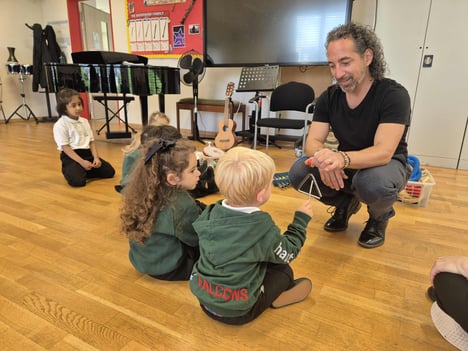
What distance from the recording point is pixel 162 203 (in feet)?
3.88

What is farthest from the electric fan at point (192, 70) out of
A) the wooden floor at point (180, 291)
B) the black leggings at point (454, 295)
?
the black leggings at point (454, 295)

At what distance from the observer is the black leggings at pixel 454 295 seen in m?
0.81

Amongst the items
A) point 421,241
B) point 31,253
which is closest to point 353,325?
point 421,241

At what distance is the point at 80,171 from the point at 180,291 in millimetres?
1717

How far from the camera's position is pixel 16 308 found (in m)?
1.15

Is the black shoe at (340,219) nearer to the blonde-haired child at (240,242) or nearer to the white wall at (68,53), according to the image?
the blonde-haired child at (240,242)

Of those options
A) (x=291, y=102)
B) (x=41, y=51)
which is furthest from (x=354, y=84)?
(x=41, y=51)

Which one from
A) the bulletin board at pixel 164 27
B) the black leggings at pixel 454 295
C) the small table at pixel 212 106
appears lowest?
the black leggings at pixel 454 295

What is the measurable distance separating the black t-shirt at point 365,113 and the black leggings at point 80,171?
1844 mm

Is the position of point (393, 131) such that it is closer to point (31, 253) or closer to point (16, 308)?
point (16, 308)

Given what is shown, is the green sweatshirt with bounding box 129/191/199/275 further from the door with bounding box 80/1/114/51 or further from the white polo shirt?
the door with bounding box 80/1/114/51

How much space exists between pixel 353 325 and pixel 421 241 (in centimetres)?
87

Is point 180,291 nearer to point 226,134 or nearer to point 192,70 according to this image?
point 226,134

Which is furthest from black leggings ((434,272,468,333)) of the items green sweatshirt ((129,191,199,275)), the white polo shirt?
the white polo shirt
